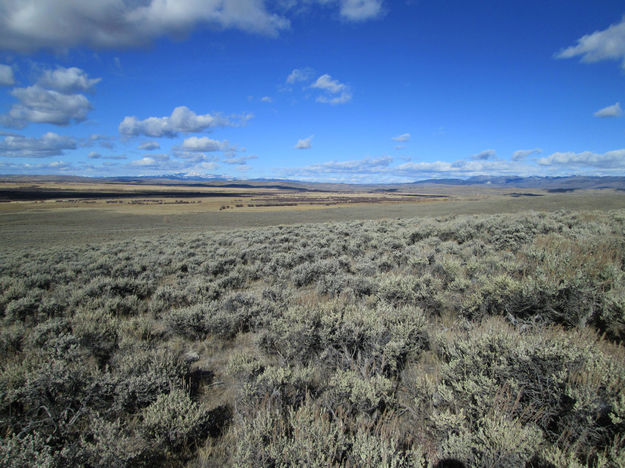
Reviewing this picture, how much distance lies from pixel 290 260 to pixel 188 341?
5606 mm

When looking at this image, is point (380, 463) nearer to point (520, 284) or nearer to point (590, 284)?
point (520, 284)

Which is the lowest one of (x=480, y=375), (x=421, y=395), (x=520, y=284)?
(x=421, y=395)

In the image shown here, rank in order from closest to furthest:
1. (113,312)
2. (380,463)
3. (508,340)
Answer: (380,463) → (508,340) → (113,312)

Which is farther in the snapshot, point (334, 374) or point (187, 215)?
point (187, 215)

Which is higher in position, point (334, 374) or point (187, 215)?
point (187, 215)

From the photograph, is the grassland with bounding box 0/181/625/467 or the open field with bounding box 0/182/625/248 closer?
the grassland with bounding box 0/181/625/467

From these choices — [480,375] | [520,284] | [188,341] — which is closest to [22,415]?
[188,341]

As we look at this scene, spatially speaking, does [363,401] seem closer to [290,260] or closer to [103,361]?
[103,361]

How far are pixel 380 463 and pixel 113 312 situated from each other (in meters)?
6.75

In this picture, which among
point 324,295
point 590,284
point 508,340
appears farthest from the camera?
point 324,295

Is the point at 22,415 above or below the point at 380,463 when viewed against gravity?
below

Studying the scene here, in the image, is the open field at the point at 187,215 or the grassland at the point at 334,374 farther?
the open field at the point at 187,215

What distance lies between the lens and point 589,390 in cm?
245

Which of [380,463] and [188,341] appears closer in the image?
[380,463]
